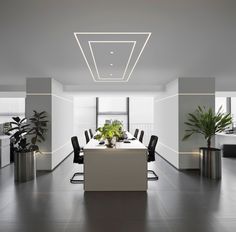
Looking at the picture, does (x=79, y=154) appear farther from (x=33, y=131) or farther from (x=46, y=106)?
(x=46, y=106)

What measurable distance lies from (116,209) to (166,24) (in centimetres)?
283

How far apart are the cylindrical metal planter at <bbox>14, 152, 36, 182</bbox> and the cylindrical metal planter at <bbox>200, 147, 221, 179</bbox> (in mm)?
4236

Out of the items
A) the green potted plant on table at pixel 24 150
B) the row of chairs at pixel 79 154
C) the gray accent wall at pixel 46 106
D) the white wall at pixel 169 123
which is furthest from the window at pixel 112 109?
the row of chairs at pixel 79 154

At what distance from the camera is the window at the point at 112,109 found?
36.0ft

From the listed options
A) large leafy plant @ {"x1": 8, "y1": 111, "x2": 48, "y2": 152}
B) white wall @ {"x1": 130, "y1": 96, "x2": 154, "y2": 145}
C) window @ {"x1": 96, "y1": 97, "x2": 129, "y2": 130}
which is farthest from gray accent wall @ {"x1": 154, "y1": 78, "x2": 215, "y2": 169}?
window @ {"x1": 96, "y1": 97, "x2": 129, "y2": 130}

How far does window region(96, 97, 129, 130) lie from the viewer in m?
11.0

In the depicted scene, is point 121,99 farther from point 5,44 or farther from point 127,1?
point 127,1

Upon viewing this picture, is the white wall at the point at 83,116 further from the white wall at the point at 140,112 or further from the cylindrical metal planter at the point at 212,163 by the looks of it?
the cylindrical metal planter at the point at 212,163

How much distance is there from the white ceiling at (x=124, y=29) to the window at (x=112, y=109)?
6043 mm

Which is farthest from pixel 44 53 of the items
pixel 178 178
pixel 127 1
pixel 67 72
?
pixel 178 178

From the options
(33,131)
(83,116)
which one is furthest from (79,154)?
(83,116)

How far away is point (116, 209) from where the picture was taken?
355cm

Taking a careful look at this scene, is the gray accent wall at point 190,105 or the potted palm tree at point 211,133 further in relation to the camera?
the gray accent wall at point 190,105

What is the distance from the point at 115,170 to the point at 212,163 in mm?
2518
